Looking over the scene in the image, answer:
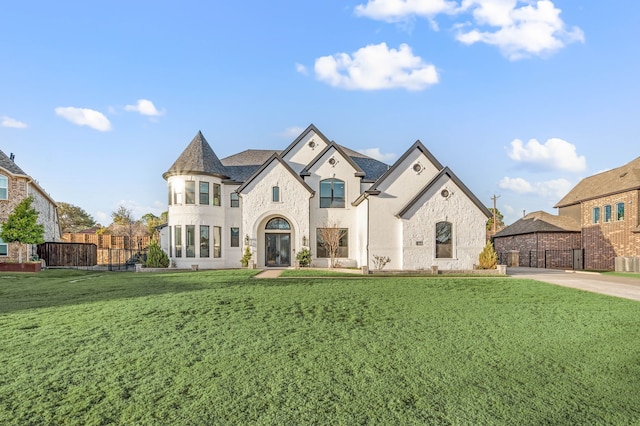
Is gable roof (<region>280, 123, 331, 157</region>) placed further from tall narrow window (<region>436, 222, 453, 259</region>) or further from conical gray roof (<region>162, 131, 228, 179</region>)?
tall narrow window (<region>436, 222, 453, 259</region>)

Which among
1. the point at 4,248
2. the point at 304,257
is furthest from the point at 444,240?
the point at 4,248

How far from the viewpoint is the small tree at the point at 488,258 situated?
21.1 metres

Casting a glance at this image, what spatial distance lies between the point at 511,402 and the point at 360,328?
3.45 meters

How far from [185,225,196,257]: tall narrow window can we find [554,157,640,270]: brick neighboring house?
29158 millimetres

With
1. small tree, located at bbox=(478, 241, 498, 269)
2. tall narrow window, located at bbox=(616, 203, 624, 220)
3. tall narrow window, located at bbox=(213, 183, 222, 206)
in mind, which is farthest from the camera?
tall narrow window, located at bbox=(616, 203, 624, 220)

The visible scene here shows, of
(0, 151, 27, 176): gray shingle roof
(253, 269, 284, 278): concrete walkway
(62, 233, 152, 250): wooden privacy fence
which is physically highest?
(0, 151, 27, 176): gray shingle roof

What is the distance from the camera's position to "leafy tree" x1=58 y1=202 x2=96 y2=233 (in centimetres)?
6266

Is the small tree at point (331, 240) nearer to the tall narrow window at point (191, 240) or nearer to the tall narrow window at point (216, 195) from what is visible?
the tall narrow window at point (216, 195)

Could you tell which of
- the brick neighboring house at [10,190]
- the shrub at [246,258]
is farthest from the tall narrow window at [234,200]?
the brick neighboring house at [10,190]

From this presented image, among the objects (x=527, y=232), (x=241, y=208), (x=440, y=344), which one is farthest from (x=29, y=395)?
(x=527, y=232)

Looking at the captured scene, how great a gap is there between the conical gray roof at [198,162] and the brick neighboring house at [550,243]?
26.1 m

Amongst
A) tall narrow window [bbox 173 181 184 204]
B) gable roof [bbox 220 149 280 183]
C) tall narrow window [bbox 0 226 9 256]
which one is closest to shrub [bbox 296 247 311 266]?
gable roof [bbox 220 149 280 183]

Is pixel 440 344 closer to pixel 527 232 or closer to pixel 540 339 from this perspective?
pixel 540 339

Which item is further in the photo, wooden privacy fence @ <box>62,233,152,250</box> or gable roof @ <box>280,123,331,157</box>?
wooden privacy fence @ <box>62,233,152,250</box>
